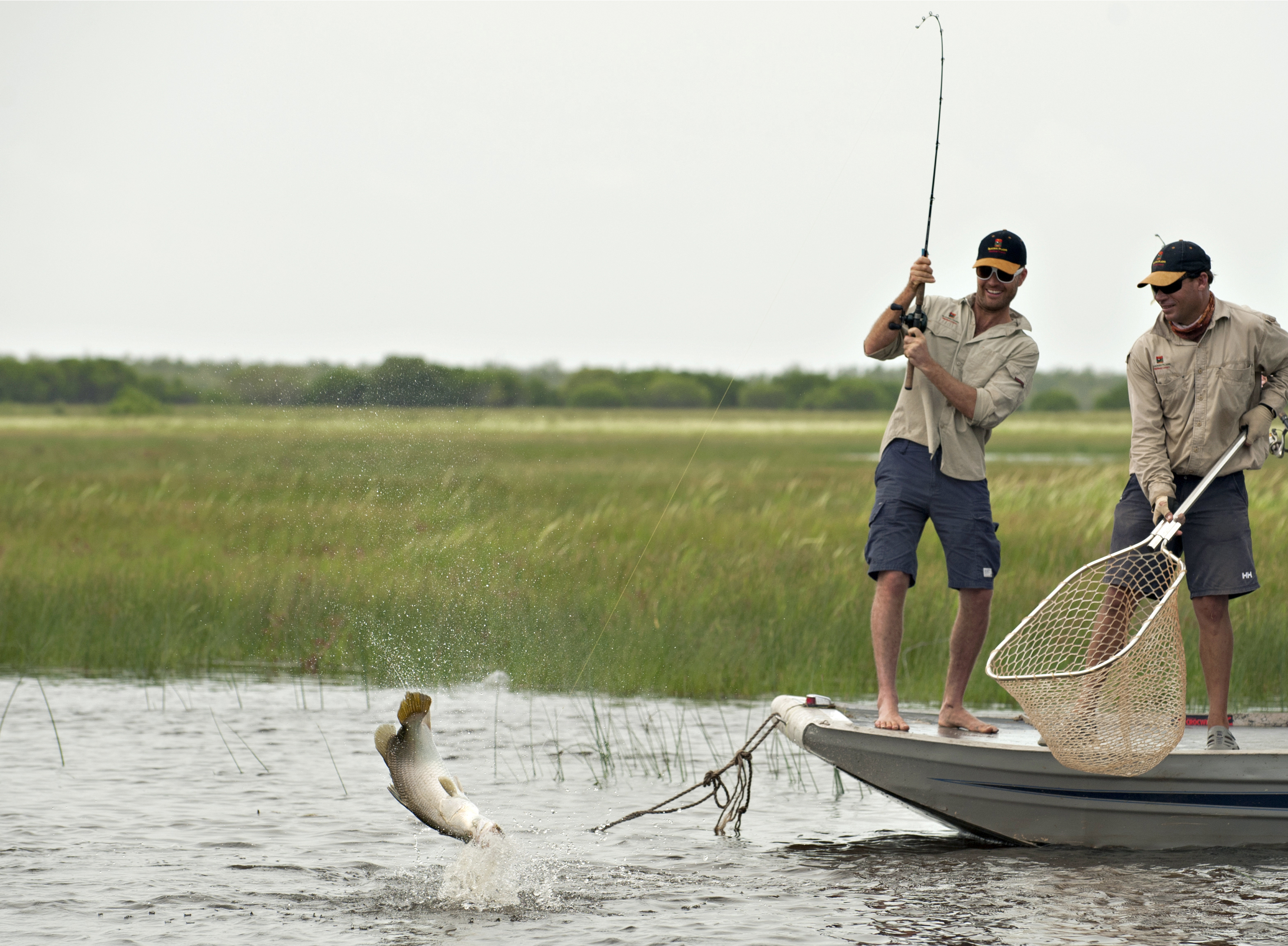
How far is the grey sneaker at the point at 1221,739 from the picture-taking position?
20.2 ft

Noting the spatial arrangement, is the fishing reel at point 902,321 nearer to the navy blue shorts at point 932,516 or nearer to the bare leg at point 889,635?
the navy blue shorts at point 932,516

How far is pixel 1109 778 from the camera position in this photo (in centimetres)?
595

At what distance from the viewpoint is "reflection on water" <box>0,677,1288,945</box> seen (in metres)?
5.11

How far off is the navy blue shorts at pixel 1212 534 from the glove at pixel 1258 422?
19cm

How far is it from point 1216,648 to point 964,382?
4.98 ft

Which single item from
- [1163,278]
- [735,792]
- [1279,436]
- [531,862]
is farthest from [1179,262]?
[531,862]

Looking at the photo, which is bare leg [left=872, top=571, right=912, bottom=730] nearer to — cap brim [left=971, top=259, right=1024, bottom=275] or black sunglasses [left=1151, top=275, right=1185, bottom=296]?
cap brim [left=971, top=259, right=1024, bottom=275]

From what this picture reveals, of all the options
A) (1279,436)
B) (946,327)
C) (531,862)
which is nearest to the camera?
(531,862)

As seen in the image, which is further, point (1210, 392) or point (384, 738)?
point (1210, 392)

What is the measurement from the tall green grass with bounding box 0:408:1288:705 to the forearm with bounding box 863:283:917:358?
12.5ft

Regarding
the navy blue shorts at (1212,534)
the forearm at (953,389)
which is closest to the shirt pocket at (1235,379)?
the navy blue shorts at (1212,534)

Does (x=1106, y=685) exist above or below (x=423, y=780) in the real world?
above

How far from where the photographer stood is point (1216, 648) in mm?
6238

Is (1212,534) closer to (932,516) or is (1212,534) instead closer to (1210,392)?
(1210,392)
